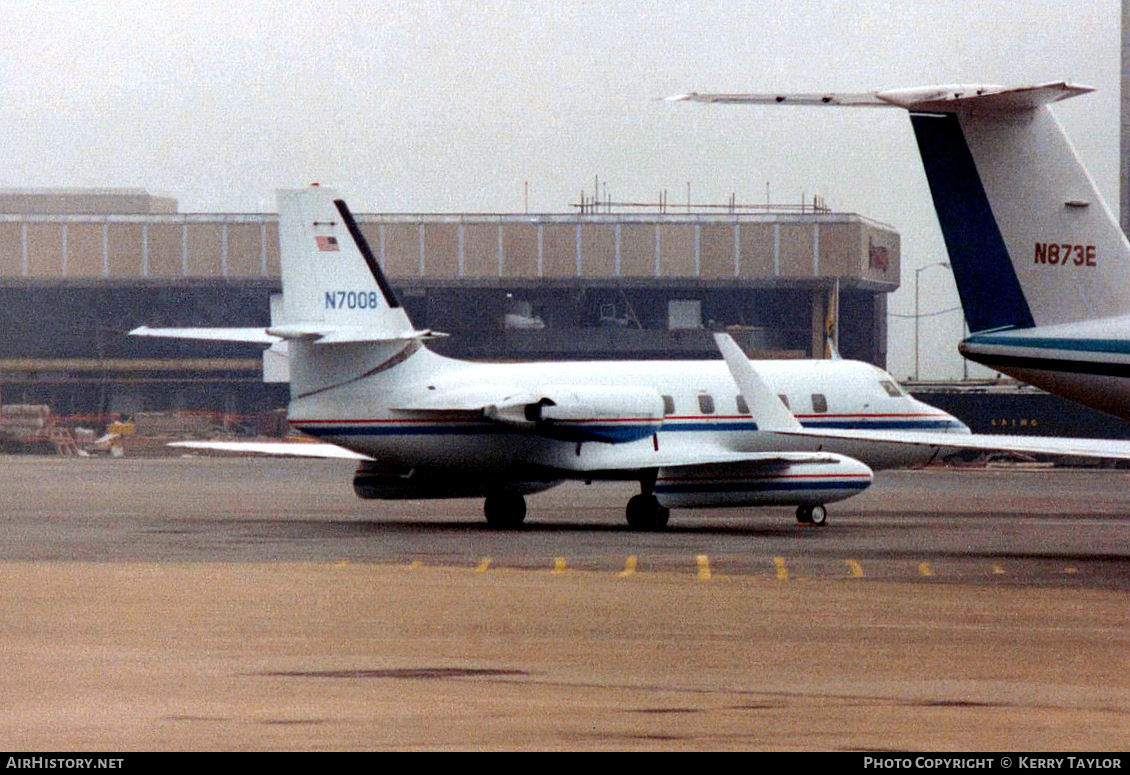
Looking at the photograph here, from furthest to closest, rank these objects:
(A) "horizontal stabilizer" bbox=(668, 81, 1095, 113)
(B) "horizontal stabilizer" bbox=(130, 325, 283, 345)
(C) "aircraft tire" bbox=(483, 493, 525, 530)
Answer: (C) "aircraft tire" bbox=(483, 493, 525, 530) → (B) "horizontal stabilizer" bbox=(130, 325, 283, 345) → (A) "horizontal stabilizer" bbox=(668, 81, 1095, 113)

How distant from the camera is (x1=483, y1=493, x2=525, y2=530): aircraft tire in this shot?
35.6m

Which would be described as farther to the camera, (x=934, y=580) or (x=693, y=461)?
(x=693, y=461)

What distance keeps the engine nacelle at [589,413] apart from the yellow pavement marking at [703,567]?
286 inches

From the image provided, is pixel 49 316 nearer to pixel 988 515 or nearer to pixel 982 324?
pixel 988 515

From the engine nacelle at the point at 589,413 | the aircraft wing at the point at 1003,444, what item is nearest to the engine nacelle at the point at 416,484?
the engine nacelle at the point at 589,413

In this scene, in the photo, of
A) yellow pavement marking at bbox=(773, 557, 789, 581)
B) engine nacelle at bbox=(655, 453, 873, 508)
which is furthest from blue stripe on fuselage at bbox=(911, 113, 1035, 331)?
engine nacelle at bbox=(655, 453, 873, 508)

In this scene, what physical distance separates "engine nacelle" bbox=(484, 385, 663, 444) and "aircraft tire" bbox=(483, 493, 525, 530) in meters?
1.74

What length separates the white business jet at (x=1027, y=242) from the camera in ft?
75.9

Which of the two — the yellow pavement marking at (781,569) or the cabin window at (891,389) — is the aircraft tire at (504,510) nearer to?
the cabin window at (891,389)

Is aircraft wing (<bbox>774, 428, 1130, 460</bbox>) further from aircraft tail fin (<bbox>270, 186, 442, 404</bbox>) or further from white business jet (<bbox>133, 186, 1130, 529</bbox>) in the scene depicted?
aircraft tail fin (<bbox>270, 186, 442, 404</bbox>)

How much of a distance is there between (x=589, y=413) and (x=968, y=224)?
11.8 metres

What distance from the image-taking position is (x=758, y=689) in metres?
13.4

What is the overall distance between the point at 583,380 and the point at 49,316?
318 ft
